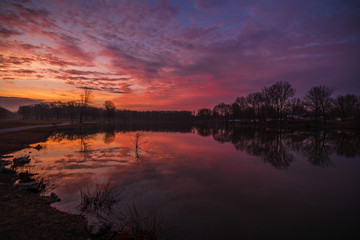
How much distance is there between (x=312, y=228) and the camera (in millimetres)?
6703

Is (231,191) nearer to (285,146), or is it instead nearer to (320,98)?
(285,146)

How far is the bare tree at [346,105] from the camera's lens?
9535 centimetres

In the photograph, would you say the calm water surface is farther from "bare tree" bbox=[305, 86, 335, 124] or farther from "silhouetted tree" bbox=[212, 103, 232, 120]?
"silhouetted tree" bbox=[212, 103, 232, 120]

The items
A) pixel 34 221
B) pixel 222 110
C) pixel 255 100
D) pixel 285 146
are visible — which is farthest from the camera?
pixel 222 110

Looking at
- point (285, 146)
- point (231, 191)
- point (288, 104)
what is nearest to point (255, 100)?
point (288, 104)

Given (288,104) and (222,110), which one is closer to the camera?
(288,104)

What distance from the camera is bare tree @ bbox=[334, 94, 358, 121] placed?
3754 inches

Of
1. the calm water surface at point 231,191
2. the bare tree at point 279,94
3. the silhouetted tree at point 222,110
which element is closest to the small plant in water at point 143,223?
the calm water surface at point 231,191

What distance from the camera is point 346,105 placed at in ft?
322

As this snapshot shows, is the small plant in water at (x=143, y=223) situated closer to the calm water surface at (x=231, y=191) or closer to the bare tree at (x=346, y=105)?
the calm water surface at (x=231, y=191)

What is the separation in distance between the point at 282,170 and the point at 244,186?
5.69m

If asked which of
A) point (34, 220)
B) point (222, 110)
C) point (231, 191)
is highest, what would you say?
point (222, 110)

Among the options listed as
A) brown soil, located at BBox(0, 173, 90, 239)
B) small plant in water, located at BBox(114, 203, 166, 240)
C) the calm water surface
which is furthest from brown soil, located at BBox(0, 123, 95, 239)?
small plant in water, located at BBox(114, 203, 166, 240)

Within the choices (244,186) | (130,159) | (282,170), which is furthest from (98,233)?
(282,170)
